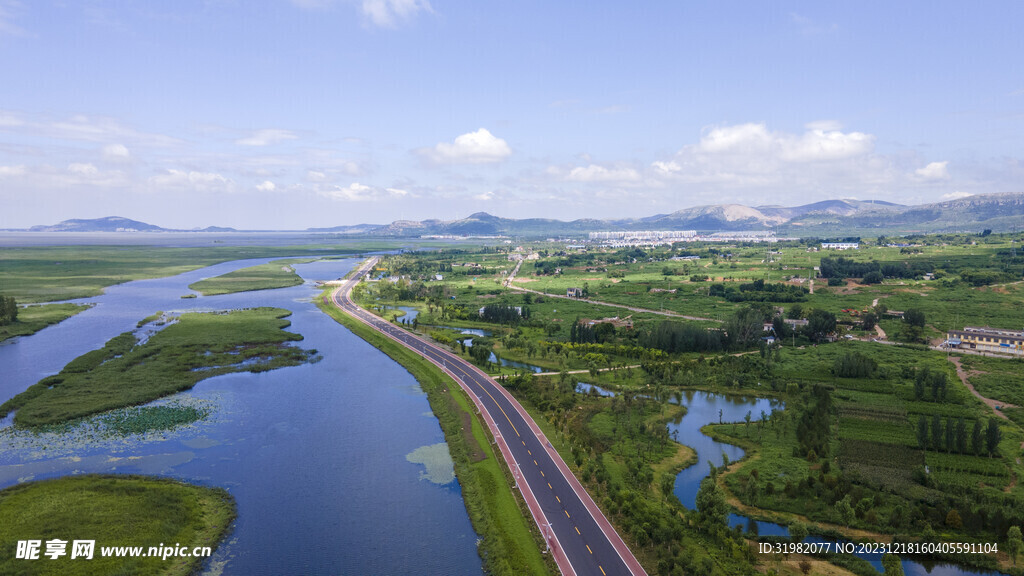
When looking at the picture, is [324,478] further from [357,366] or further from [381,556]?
[357,366]

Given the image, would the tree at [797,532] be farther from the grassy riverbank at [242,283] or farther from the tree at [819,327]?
the grassy riverbank at [242,283]

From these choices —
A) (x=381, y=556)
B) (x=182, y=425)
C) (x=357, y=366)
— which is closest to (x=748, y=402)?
(x=381, y=556)

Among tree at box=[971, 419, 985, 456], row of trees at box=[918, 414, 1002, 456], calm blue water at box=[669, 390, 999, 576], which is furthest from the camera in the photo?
tree at box=[971, 419, 985, 456]

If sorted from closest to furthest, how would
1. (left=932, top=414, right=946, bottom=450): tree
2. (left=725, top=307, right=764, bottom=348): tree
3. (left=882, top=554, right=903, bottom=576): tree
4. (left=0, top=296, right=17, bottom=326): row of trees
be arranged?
(left=882, top=554, right=903, bottom=576): tree, (left=932, top=414, right=946, bottom=450): tree, (left=725, top=307, right=764, bottom=348): tree, (left=0, top=296, right=17, bottom=326): row of trees

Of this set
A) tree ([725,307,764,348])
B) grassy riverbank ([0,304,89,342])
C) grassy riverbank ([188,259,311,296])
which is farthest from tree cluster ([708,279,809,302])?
grassy riverbank ([0,304,89,342])

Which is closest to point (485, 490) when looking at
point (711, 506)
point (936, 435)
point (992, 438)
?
point (711, 506)

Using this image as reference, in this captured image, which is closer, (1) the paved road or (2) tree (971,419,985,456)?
(1) the paved road

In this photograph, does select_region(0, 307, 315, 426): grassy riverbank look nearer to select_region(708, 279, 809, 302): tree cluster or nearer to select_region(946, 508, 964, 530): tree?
select_region(946, 508, 964, 530): tree

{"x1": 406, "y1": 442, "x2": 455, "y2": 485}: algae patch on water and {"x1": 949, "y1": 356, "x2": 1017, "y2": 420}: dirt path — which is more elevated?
{"x1": 949, "y1": 356, "x2": 1017, "y2": 420}: dirt path
